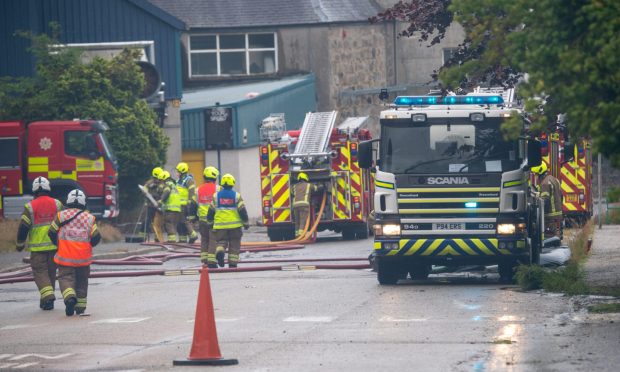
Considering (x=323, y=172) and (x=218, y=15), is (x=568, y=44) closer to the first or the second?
(x=323, y=172)

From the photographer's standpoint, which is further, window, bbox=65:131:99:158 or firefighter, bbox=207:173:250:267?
window, bbox=65:131:99:158

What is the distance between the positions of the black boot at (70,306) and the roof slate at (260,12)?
105 ft

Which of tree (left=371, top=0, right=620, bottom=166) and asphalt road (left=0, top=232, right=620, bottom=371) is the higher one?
tree (left=371, top=0, right=620, bottom=166)

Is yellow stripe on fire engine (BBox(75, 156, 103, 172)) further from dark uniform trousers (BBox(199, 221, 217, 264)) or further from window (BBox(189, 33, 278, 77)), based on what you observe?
window (BBox(189, 33, 278, 77))

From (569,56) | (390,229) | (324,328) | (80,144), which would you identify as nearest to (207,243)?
(390,229)

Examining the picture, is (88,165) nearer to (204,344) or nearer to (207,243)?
(207,243)

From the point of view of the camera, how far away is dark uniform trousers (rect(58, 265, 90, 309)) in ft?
52.1

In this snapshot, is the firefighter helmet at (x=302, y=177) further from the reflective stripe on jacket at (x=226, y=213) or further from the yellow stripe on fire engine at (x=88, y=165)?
the reflective stripe on jacket at (x=226, y=213)

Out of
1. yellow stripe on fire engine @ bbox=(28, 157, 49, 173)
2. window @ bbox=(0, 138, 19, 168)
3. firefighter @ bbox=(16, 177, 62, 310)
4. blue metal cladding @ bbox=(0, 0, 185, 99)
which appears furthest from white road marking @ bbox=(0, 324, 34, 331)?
blue metal cladding @ bbox=(0, 0, 185, 99)

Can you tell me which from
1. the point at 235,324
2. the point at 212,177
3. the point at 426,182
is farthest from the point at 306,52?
the point at 235,324

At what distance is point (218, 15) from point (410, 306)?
33470 mm

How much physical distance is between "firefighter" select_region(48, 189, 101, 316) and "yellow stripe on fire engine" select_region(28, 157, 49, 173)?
14777 millimetres

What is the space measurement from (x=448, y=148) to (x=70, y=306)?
17.8 feet

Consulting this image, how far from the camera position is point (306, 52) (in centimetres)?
4781
